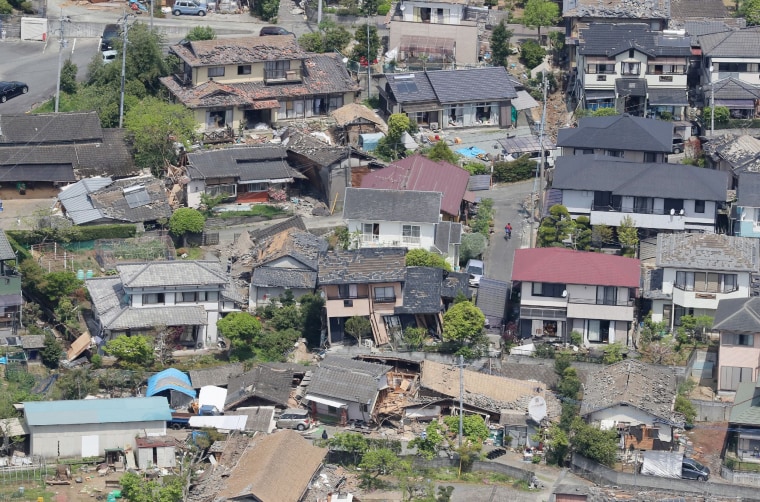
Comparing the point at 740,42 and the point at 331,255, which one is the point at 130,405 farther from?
the point at 740,42

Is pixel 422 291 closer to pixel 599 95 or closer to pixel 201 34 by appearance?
pixel 599 95

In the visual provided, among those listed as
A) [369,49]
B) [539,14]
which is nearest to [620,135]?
[539,14]

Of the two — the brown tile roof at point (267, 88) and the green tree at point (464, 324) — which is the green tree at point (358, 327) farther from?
the brown tile roof at point (267, 88)

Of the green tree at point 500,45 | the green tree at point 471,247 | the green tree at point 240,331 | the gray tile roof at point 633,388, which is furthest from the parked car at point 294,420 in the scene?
the green tree at point 500,45

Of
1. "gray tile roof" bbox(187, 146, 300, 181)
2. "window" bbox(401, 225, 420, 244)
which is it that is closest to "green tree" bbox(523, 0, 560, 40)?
"gray tile roof" bbox(187, 146, 300, 181)

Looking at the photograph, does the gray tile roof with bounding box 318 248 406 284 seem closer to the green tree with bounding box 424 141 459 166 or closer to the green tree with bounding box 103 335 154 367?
the green tree with bounding box 103 335 154 367

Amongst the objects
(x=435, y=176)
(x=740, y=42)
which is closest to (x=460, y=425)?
(x=435, y=176)
